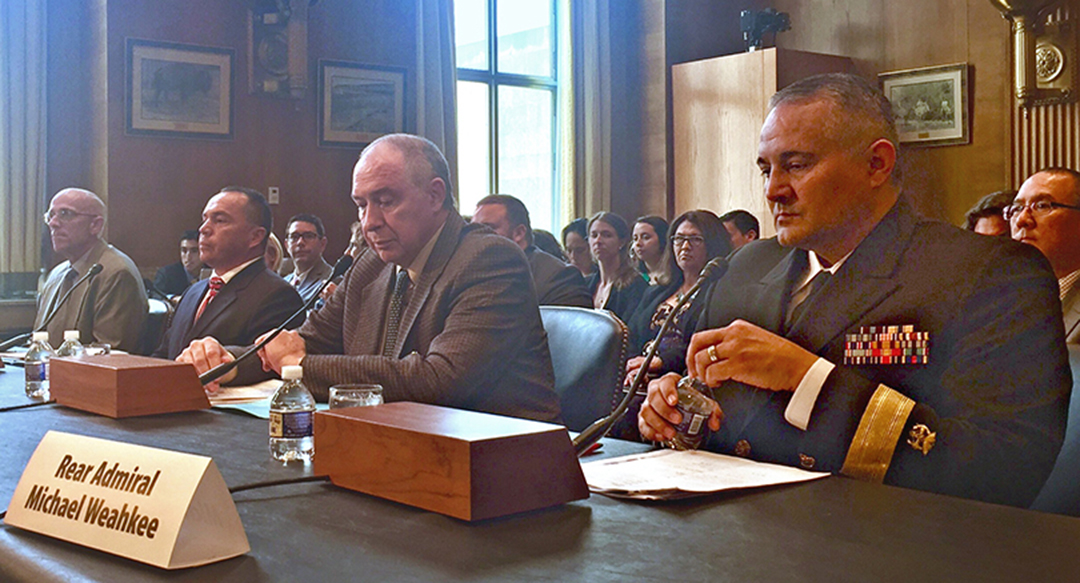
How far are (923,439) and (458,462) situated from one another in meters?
0.68

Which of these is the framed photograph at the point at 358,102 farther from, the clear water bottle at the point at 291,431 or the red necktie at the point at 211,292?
the clear water bottle at the point at 291,431

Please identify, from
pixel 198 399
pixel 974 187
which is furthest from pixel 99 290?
pixel 974 187

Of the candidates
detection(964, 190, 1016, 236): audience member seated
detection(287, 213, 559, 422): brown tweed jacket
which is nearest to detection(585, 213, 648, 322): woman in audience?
detection(964, 190, 1016, 236): audience member seated

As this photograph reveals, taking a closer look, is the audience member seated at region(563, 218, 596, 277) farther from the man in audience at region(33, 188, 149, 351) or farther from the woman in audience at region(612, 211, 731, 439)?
the man in audience at region(33, 188, 149, 351)

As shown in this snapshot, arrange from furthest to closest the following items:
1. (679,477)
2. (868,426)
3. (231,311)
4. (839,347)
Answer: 1. (231,311)
2. (839,347)
3. (868,426)
4. (679,477)

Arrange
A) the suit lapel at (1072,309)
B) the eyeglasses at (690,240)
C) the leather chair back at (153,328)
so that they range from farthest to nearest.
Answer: the eyeglasses at (690,240) < the leather chair back at (153,328) < the suit lapel at (1072,309)

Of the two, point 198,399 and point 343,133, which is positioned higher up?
point 343,133

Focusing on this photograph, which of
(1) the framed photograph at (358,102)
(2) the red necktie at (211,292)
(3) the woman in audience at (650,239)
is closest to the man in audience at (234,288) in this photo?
(2) the red necktie at (211,292)

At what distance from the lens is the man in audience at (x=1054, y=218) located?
10.8 feet

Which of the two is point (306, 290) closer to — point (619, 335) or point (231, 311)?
point (231, 311)

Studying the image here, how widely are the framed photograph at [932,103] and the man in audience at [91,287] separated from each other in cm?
523

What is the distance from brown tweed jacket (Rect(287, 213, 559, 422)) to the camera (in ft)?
7.14

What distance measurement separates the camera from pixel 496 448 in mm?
1146

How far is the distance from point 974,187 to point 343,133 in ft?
14.3
